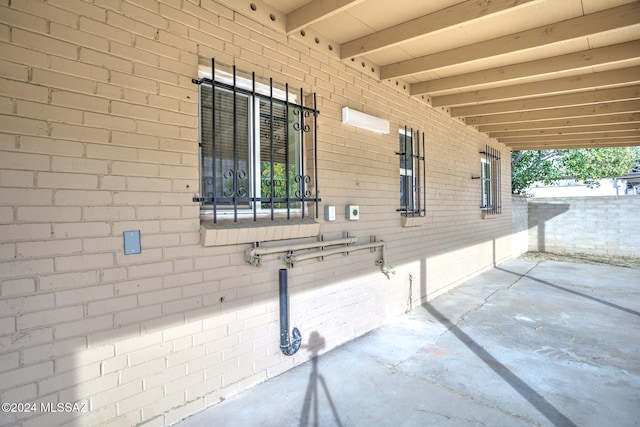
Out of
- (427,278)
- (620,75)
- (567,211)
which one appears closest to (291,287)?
(427,278)

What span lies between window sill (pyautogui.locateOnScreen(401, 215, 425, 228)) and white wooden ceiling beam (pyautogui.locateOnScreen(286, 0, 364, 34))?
8.13ft

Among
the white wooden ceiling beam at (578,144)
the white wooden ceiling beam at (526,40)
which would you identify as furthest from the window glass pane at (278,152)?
the white wooden ceiling beam at (578,144)

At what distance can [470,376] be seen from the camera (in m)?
2.79

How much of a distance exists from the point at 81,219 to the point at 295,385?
1.85m

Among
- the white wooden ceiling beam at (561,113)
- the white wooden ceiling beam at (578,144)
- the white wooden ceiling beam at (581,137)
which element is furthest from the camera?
the white wooden ceiling beam at (578,144)

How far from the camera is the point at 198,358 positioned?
7.62 ft

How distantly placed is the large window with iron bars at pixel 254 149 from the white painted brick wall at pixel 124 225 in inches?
5.2

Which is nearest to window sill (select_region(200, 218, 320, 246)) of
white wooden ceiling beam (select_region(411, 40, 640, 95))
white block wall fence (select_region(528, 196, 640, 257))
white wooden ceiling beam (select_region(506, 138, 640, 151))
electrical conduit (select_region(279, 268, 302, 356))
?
electrical conduit (select_region(279, 268, 302, 356))

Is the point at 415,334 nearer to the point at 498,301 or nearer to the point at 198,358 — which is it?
the point at 498,301

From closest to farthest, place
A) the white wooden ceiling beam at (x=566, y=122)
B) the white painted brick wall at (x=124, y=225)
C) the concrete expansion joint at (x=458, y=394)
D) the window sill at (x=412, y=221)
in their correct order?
the white painted brick wall at (x=124, y=225) < the concrete expansion joint at (x=458, y=394) < the window sill at (x=412, y=221) < the white wooden ceiling beam at (x=566, y=122)

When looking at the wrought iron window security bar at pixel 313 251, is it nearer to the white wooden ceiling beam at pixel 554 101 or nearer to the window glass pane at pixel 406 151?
the window glass pane at pixel 406 151

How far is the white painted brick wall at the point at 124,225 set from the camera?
168cm

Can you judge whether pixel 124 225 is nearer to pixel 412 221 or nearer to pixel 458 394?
pixel 458 394

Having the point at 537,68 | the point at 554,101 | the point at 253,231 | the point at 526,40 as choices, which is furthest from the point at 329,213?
the point at 554,101
